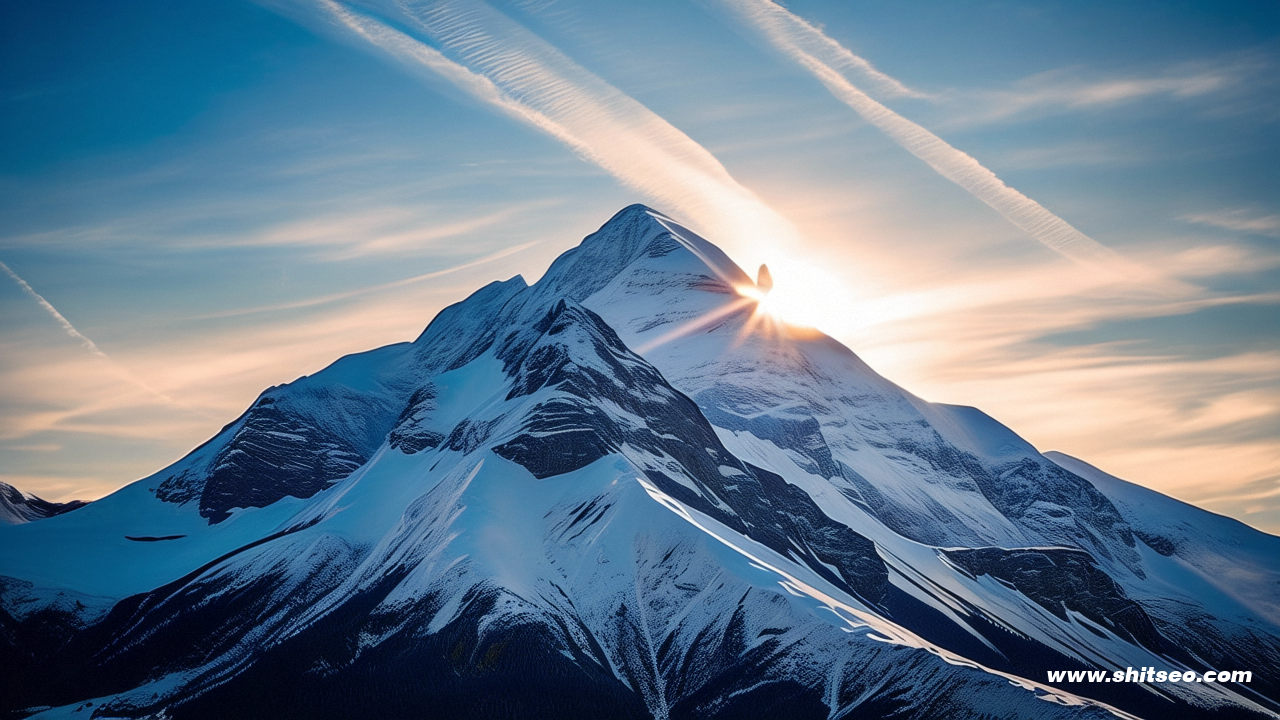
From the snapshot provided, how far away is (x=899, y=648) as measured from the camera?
7835 inches

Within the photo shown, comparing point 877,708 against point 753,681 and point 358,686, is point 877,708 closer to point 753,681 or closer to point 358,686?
point 753,681

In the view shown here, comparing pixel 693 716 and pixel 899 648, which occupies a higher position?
pixel 899 648

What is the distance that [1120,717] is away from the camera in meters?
184

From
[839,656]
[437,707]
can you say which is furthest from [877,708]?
[437,707]

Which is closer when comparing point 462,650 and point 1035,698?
point 1035,698

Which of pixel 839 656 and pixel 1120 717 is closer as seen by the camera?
pixel 1120 717

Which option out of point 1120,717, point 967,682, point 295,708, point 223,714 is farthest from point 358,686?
point 1120,717

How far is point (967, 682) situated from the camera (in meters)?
192

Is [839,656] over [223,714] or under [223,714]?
over

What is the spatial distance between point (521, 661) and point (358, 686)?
90.8ft

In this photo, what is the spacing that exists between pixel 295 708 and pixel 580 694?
46728 millimetres

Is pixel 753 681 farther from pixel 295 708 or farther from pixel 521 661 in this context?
pixel 295 708

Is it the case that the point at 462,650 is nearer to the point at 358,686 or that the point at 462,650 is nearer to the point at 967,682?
the point at 358,686

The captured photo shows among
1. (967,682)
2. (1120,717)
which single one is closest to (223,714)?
(967,682)
